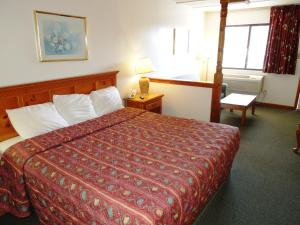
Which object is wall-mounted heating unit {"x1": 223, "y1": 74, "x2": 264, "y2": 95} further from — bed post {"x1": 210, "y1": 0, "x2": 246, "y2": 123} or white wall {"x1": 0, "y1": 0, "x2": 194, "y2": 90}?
bed post {"x1": 210, "y1": 0, "x2": 246, "y2": 123}

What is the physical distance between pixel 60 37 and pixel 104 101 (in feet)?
3.06

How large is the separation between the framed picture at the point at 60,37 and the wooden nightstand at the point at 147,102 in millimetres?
976

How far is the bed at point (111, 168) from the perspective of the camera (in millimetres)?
1385

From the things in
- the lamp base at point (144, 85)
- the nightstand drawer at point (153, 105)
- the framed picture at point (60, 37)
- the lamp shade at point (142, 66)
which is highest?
the framed picture at point (60, 37)

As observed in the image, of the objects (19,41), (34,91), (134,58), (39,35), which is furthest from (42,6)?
(134,58)

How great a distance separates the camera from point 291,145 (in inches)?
138

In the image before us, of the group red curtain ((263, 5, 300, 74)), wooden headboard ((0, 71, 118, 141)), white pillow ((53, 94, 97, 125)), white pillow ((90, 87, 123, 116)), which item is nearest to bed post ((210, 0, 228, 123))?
white pillow ((90, 87, 123, 116))

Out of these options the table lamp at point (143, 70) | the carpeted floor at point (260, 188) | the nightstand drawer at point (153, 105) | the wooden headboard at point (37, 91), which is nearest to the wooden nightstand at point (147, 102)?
the nightstand drawer at point (153, 105)

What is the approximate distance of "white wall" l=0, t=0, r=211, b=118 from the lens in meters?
2.29

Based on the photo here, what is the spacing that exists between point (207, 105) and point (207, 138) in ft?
5.16

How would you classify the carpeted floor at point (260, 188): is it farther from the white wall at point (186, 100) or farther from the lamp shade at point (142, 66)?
the lamp shade at point (142, 66)

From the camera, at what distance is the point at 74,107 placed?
270 centimetres

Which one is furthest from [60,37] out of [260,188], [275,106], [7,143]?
[275,106]

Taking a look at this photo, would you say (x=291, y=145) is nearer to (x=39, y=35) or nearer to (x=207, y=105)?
(x=207, y=105)
